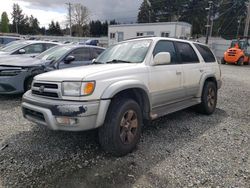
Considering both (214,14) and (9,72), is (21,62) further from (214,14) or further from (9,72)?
(214,14)

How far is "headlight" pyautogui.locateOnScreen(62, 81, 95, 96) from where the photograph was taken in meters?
2.86

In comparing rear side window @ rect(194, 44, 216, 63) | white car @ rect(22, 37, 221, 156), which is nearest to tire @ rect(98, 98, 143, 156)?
white car @ rect(22, 37, 221, 156)

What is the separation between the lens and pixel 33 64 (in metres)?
6.19

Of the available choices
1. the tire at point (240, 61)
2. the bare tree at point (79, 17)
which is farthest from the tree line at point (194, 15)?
the tire at point (240, 61)

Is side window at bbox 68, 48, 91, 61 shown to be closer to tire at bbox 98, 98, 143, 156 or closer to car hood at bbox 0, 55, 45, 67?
car hood at bbox 0, 55, 45, 67

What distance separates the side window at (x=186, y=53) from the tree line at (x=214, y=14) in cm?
6075

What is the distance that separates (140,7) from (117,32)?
132 ft

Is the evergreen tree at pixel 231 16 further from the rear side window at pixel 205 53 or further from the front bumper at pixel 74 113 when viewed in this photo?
the front bumper at pixel 74 113

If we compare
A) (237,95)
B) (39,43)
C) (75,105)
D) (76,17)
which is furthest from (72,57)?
(76,17)

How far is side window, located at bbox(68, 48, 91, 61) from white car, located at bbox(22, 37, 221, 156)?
270cm

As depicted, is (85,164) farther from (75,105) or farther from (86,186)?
(75,105)

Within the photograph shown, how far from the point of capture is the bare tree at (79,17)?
205 feet

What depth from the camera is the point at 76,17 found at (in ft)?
209

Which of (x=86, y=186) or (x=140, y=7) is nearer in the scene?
(x=86, y=186)
